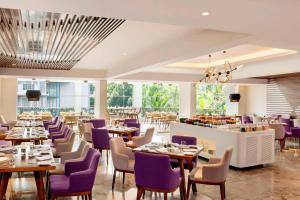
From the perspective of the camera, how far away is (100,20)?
477cm

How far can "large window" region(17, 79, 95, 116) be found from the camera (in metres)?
17.3

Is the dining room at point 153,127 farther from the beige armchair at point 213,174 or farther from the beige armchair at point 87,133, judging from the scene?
the beige armchair at point 87,133

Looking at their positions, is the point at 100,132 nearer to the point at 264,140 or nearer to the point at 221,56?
the point at 264,140

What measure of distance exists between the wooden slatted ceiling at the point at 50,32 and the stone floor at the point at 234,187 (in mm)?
2922

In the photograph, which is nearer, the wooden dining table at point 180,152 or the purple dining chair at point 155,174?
the purple dining chair at point 155,174

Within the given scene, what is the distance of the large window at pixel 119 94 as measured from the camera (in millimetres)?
20406

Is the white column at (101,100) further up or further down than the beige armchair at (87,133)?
further up

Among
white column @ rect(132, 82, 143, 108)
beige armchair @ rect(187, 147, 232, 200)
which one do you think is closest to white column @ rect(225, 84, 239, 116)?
white column @ rect(132, 82, 143, 108)

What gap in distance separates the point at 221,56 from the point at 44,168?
319 inches

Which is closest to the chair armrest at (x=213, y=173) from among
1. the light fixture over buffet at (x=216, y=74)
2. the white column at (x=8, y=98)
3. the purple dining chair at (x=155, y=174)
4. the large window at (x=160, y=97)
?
the purple dining chair at (x=155, y=174)

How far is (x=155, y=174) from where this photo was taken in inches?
162

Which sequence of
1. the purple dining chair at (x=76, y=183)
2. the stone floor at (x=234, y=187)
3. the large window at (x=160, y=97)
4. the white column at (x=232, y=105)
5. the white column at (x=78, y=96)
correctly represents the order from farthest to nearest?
1. the large window at (x=160, y=97)
2. the white column at (x=78, y=96)
3. the white column at (x=232, y=105)
4. the stone floor at (x=234, y=187)
5. the purple dining chair at (x=76, y=183)

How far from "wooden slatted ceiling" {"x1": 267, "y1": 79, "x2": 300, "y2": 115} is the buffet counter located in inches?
312

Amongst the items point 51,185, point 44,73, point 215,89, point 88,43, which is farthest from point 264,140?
point 215,89
